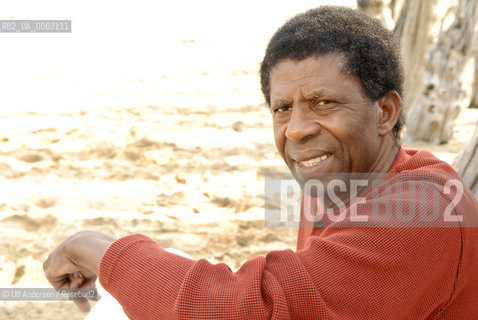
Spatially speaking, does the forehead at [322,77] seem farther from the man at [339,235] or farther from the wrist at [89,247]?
the wrist at [89,247]

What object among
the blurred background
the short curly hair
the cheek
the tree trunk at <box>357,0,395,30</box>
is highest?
the tree trunk at <box>357,0,395,30</box>

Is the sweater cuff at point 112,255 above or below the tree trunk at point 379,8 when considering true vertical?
below

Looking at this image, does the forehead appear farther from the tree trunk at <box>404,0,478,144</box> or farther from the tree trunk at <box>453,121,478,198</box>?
the tree trunk at <box>404,0,478,144</box>

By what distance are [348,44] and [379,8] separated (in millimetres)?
4814

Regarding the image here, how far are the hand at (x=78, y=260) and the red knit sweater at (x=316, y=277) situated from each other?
0.85 ft

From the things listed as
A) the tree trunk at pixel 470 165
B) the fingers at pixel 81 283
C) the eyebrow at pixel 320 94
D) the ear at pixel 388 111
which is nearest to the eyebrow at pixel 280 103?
the eyebrow at pixel 320 94

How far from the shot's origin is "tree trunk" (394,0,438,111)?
232 inches

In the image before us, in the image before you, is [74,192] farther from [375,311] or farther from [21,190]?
[375,311]

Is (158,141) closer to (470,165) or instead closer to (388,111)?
(470,165)

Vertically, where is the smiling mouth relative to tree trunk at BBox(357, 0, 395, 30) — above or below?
below

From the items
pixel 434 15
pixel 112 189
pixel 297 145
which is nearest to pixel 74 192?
pixel 112 189

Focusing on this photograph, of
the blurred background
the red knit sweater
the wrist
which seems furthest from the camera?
the blurred background

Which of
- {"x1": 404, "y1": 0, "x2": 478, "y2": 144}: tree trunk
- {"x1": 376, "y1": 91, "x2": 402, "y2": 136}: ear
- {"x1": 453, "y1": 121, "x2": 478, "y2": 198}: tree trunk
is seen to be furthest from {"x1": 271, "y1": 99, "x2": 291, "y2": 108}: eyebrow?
{"x1": 404, "y1": 0, "x2": 478, "y2": 144}: tree trunk

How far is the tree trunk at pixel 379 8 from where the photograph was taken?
5922 millimetres
